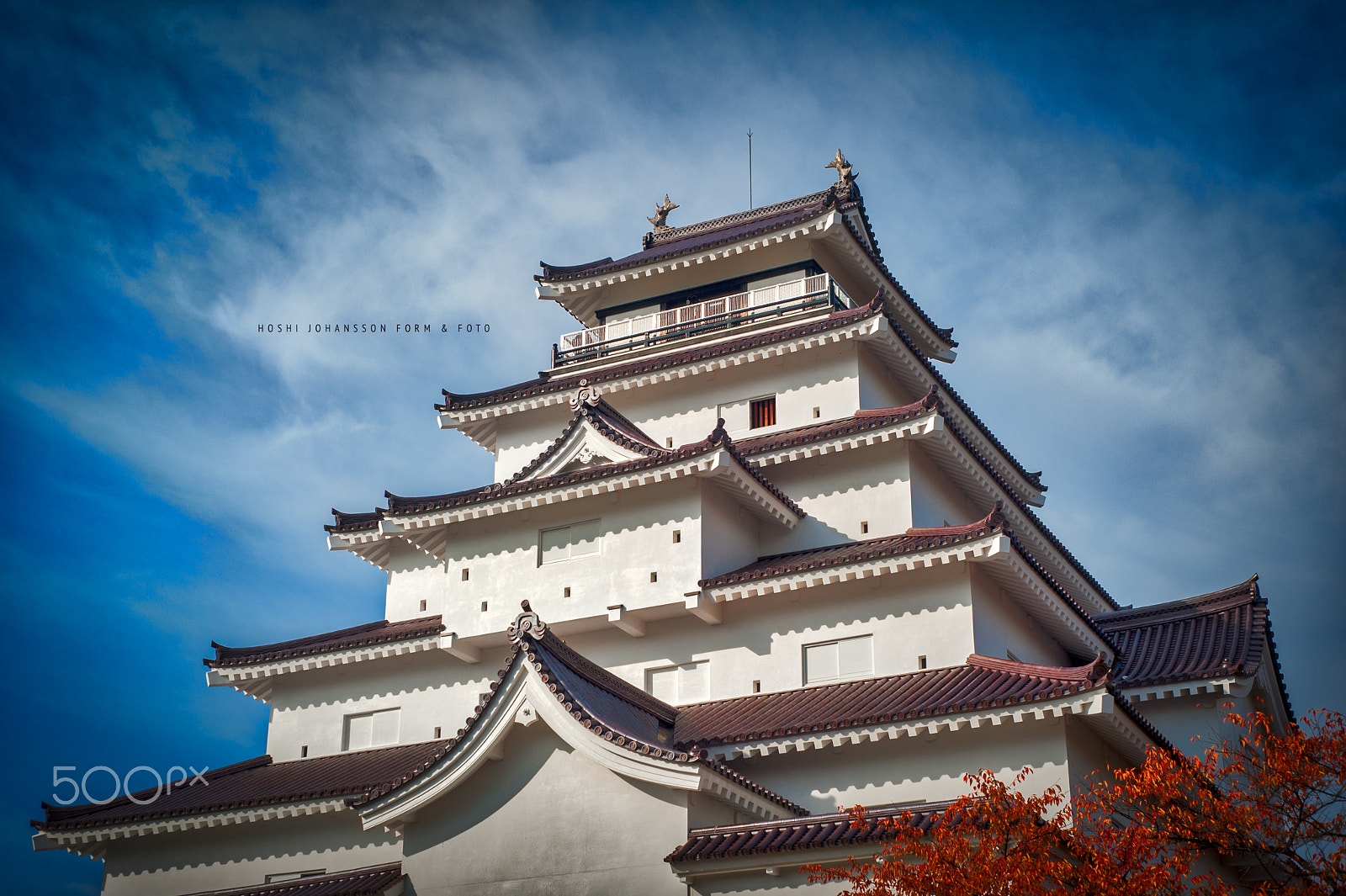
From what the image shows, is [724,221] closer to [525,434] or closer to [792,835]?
[525,434]

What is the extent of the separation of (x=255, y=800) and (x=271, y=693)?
4986 mm

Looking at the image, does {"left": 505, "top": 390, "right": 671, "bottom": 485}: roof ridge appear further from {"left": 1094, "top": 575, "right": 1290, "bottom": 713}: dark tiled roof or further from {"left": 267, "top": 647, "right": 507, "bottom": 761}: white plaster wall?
{"left": 1094, "top": 575, "right": 1290, "bottom": 713}: dark tiled roof

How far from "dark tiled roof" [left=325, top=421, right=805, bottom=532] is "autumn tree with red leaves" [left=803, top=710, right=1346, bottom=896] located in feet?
32.6

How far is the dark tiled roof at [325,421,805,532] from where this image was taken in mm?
28109

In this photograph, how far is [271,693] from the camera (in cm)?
3284

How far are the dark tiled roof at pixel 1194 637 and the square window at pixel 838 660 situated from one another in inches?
274

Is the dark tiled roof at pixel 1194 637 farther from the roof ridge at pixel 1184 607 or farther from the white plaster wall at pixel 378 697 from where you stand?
the white plaster wall at pixel 378 697

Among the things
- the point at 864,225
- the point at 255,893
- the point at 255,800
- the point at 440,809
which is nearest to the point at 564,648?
the point at 440,809

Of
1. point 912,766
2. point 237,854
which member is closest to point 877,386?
point 912,766

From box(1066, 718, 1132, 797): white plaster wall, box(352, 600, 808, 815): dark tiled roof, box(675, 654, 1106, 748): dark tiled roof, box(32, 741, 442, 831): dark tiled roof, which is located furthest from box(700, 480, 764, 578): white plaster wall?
box(1066, 718, 1132, 797): white plaster wall

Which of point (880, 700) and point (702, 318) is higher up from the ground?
point (702, 318)

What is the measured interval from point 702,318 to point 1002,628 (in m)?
12.9

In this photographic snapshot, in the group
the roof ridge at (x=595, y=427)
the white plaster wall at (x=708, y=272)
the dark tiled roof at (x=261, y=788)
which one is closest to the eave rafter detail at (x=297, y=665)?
the dark tiled roof at (x=261, y=788)

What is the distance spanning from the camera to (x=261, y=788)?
29.4 m
